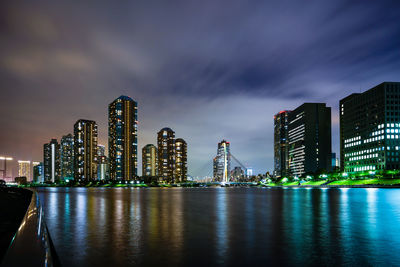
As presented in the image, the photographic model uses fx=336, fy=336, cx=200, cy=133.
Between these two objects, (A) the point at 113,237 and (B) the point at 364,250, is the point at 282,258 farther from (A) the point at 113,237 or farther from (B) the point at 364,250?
(A) the point at 113,237

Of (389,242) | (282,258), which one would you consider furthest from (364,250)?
(282,258)

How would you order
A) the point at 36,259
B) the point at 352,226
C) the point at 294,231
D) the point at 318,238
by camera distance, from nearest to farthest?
1. the point at 36,259
2. the point at 318,238
3. the point at 294,231
4. the point at 352,226

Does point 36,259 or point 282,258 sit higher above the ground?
point 36,259

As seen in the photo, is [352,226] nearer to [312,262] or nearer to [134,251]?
[312,262]

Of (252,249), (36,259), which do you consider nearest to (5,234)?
(252,249)

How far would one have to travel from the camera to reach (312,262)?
11.4m

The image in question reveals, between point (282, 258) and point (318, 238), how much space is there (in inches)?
208

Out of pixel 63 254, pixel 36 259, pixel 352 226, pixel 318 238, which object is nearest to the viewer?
pixel 36 259

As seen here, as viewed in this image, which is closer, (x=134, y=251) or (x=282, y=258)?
(x=282, y=258)

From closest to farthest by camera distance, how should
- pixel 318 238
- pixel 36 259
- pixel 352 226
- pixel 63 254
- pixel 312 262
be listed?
pixel 36 259 < pixel 312 262 < pixel 63 254 < pixel 318 238 < pixel 352 226

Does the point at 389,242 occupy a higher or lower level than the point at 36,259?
lower

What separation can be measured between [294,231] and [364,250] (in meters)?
5.79

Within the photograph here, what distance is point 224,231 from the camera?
63.6 ft

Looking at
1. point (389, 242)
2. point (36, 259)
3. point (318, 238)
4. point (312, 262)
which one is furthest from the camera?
point (318, 238)
